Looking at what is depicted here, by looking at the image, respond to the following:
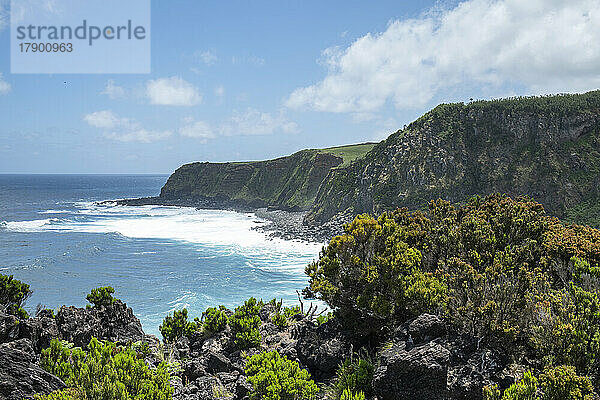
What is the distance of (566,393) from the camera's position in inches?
270

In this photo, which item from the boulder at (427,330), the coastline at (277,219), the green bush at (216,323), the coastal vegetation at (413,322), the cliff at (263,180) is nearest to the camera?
the coastal vegetation at (413,322)

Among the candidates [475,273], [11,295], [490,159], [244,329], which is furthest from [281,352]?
[490,159]

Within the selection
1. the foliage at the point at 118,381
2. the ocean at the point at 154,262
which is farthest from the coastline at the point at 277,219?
the foliage at the point at 118,381

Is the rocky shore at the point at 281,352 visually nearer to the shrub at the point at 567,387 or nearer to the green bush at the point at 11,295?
the green bush at the point at 11,295

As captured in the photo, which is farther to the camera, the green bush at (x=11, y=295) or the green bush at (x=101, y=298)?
the green bush at (x=101, y=298)

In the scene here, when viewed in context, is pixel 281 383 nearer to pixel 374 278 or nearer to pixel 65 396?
pixel 374 278

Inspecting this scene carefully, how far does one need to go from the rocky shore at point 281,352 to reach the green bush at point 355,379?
373 mm

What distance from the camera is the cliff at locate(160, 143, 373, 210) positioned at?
99669 millimetres

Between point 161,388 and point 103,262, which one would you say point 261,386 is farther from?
point 103,262

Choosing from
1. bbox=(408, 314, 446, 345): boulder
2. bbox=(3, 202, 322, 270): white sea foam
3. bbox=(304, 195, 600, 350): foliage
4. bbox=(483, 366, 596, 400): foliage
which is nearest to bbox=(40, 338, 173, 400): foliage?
bbox=(304, 195, 600, 350): foliage

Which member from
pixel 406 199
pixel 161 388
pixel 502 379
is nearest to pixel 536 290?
pixel 502 379

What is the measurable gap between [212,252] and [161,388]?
4475cm

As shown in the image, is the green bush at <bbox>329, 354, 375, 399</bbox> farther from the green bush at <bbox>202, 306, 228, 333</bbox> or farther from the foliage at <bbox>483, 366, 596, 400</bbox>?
the green bush at <bbox>202, 306, 228, 333</bbox>

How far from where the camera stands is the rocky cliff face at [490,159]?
58.8m
